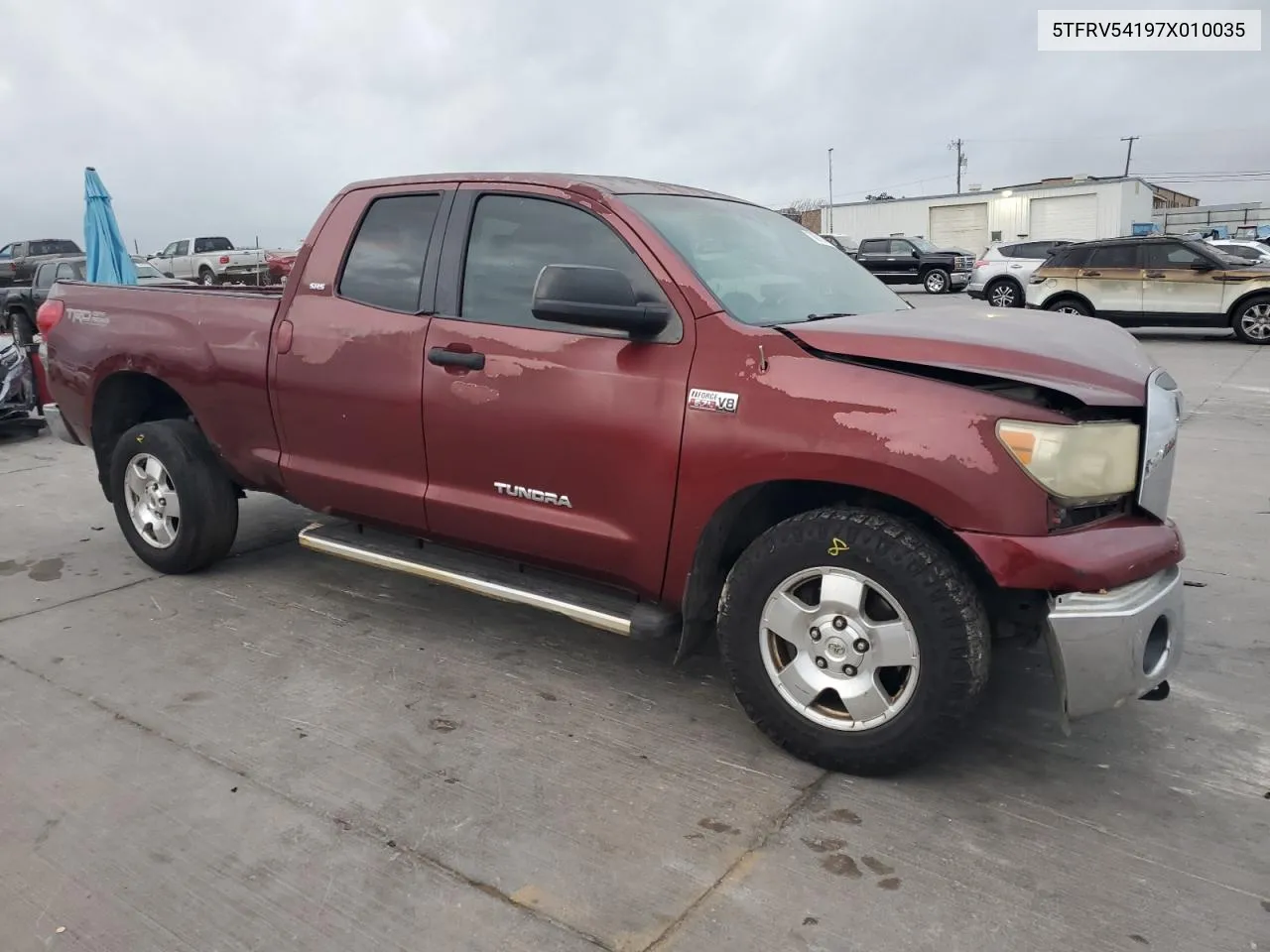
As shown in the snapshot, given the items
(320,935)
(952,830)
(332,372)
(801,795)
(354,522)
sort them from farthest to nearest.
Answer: (354,522) → (332,372) → (801,795) → (952,830) → (320,935)

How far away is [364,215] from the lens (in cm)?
417

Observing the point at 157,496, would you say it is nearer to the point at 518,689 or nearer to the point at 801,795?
the point at 518,689

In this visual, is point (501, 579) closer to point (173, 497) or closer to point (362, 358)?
point (362, 358)

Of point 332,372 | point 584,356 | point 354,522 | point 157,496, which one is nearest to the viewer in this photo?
point 584,356

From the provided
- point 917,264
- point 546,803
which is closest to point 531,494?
point 546,803

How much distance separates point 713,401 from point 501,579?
46.2 inches

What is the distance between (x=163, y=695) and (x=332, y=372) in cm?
140

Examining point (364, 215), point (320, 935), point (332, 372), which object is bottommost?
point (320, 935)

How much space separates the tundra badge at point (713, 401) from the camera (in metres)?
3.05

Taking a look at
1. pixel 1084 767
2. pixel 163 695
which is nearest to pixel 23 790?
pixel 163 695

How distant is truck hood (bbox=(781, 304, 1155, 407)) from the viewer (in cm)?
273

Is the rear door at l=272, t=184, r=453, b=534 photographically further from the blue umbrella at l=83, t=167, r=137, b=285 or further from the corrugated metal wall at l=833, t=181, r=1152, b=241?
the corrugated metal wall at l=833, t=181, r=1152, b=241

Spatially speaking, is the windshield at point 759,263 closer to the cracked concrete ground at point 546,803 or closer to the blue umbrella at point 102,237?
A: the cracked concrete ground at point 546,803

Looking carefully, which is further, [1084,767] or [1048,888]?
[1084,767]
